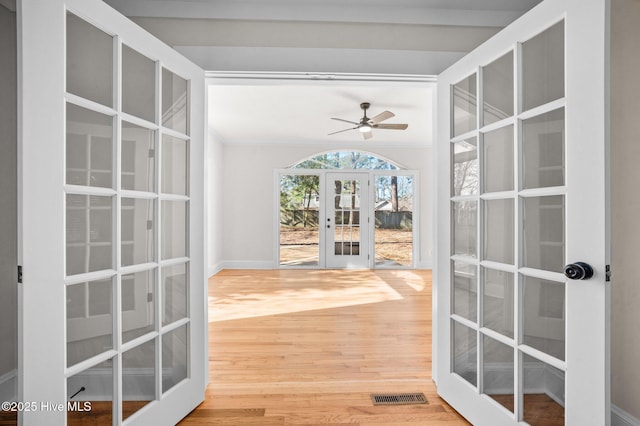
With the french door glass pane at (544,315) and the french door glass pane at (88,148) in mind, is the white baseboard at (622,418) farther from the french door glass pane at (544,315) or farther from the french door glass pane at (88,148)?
the french door glass pane at (88,148)

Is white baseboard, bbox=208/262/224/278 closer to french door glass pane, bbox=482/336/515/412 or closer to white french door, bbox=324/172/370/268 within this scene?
white french door, bbox=324/172/370/268

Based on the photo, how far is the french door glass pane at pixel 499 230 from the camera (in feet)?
5.12

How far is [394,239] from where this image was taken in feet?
24.2

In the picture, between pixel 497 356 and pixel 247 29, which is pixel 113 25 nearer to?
pixel 247 29

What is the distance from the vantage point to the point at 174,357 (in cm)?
180

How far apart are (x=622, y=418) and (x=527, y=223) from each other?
1003 millimetres

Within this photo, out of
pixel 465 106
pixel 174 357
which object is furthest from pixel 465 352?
pixel 174 357

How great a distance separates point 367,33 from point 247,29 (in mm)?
731

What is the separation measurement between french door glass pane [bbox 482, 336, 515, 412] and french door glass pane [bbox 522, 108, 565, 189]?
2.40ft

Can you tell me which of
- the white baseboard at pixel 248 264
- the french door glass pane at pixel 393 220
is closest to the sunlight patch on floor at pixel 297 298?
the white baseboard at pixel 248 264

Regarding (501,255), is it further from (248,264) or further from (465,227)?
(248,264)

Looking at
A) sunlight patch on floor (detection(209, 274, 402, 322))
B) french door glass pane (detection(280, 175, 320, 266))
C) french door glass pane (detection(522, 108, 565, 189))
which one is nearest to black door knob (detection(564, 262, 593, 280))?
french door glass pane (detection(522, 108, 565, 189))

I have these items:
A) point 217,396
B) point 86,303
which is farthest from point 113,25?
point 217,396

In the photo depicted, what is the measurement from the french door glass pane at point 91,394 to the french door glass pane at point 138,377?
2.8 inches
